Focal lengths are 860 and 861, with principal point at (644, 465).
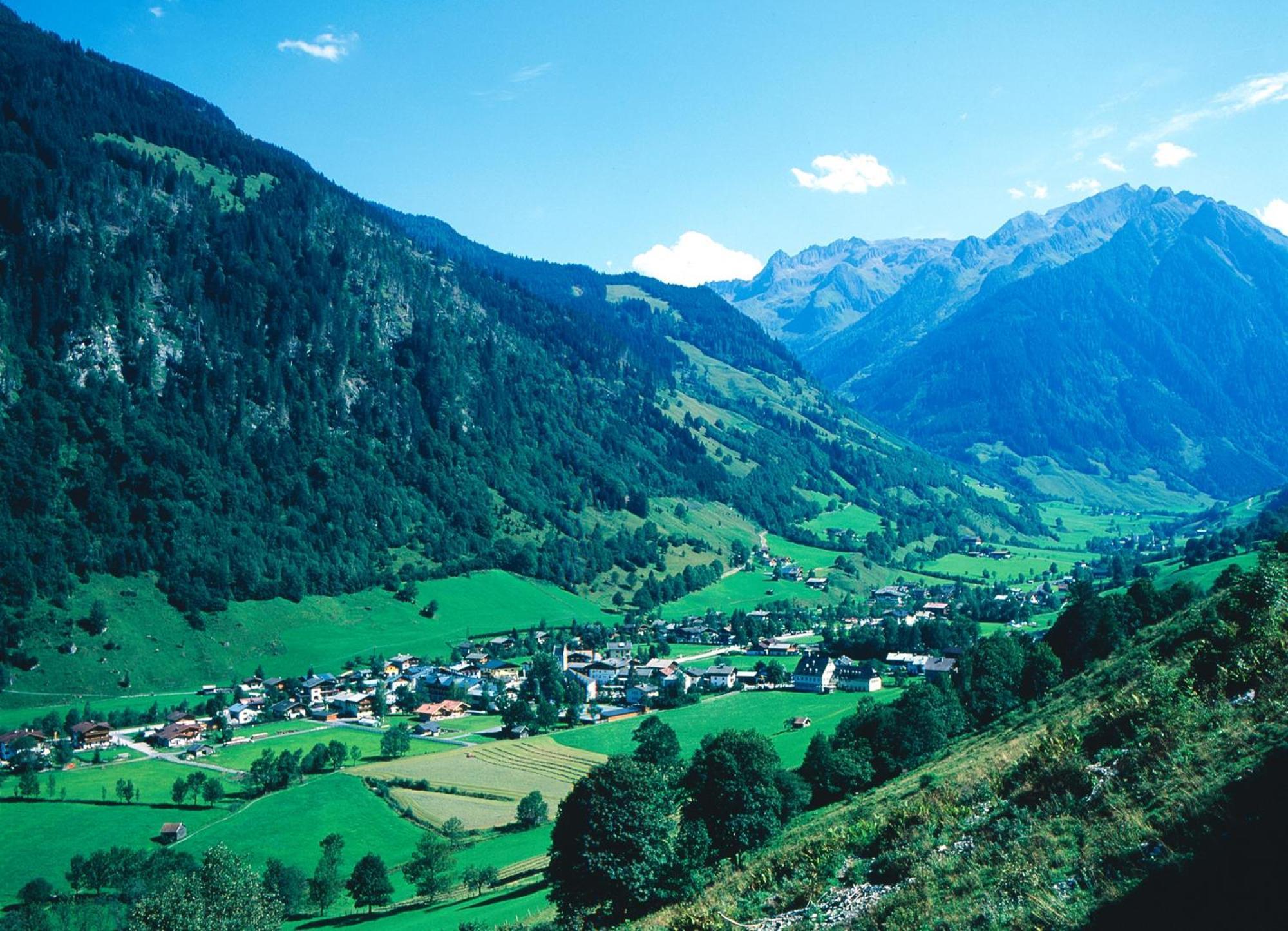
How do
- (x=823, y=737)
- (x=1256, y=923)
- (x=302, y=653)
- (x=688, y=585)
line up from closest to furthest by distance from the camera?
(x=1256, y=923) < (x=823, y=737) < (x=302, y=653) < (x=688, y=585)

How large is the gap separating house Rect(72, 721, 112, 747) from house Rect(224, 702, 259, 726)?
45.7 feet

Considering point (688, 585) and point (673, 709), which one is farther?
point (688, 585)

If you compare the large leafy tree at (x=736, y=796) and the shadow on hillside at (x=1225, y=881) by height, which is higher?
the shadow on hillside at (x=1225, y=881)

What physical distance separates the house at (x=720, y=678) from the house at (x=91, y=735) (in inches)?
2972

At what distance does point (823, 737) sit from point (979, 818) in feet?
130

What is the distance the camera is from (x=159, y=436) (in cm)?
17225

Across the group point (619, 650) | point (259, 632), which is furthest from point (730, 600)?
point (259, 632)

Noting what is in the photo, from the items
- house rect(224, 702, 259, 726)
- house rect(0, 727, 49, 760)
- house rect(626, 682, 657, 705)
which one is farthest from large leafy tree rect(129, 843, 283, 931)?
house rect(224, 702, 259, 726)

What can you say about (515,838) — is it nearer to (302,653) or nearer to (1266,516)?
(302,653)

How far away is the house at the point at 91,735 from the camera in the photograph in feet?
337

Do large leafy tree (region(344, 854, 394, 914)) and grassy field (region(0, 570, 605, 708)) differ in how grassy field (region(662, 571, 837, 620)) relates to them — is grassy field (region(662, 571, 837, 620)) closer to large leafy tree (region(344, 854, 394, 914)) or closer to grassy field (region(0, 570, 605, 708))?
grassy field (region(0, 570, 605, 708))

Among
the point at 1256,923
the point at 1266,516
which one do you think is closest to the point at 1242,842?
the point at 1256,923

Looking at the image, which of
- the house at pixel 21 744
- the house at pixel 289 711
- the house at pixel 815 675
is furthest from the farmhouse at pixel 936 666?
the house at pixel 21 744

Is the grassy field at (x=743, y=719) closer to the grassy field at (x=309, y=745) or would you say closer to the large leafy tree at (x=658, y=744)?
the large leafy tree at (x=658, y=744)
